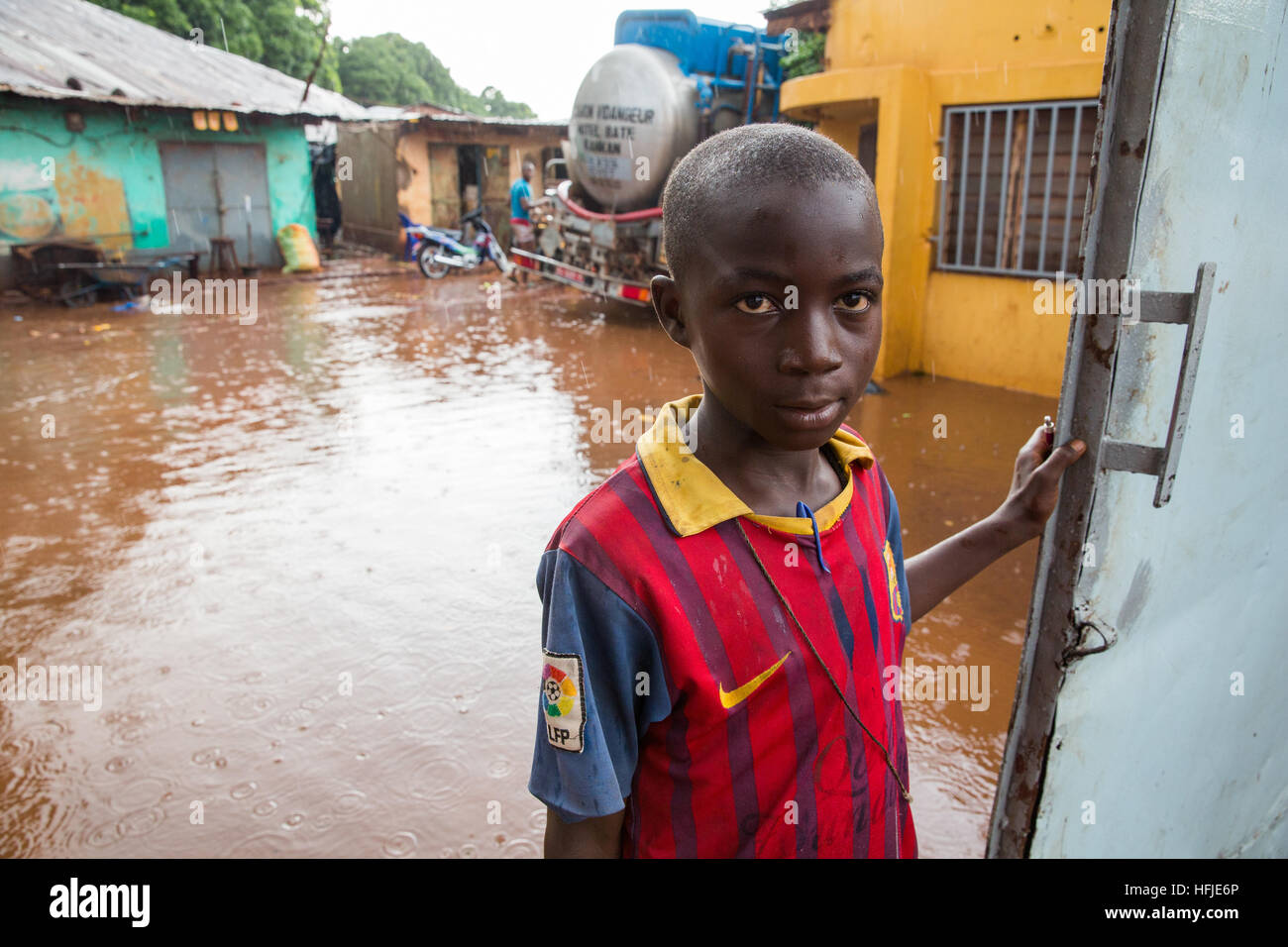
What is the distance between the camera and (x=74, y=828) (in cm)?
248

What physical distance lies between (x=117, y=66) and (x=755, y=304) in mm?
16621

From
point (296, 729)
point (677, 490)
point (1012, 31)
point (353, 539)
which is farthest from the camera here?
point (1012, 31)

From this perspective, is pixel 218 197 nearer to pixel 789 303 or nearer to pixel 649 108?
pixel 649 108

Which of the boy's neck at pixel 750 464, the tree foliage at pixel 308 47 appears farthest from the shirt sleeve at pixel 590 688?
the tree foliage at pixel 308 47

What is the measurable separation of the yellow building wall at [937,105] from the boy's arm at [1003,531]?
499cm

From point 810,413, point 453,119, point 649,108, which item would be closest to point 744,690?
point 810,413

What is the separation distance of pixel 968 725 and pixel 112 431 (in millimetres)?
5828

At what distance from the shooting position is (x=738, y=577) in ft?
3.45

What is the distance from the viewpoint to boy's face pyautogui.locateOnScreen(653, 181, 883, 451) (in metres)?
0.96

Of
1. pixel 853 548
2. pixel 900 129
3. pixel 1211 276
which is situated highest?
pixel 900 129

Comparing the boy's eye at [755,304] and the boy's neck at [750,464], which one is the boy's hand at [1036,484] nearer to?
the boy's neck at [750,464]

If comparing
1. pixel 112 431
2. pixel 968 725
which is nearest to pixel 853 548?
pixel 968 725
